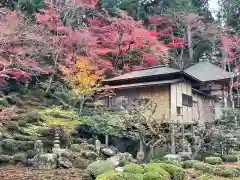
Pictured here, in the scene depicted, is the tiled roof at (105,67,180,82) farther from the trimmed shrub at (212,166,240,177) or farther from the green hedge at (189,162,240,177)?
the trimmed shrub at (212,166,240,177)

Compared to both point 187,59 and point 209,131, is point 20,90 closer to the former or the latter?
point 209,131

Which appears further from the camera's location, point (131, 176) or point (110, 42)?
point (110, 42)

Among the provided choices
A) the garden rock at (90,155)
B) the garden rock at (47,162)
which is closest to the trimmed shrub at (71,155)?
the garden rock at (90,155)

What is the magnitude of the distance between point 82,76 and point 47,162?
7.90 meters

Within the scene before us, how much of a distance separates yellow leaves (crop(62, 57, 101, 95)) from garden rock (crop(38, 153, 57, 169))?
662 cm

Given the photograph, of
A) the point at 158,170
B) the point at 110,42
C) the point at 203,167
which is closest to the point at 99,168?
the point at 158,170

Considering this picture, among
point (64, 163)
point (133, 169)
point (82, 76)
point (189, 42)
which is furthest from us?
point (189, 42)

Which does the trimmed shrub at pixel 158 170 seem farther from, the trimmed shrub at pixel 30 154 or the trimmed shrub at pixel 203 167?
the trimmed shrub at pixel 30 154

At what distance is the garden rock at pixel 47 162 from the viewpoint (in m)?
15.4

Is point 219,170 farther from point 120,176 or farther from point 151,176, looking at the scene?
point 120,176

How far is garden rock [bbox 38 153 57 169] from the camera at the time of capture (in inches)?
605

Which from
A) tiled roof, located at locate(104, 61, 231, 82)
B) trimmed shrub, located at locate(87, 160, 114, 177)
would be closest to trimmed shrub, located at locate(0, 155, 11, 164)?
trimmed shrub, located at locate(87, 160, 114, 177)

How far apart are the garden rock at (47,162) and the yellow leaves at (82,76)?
→ 21.7 feet

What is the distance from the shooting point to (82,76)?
71.7 ft
